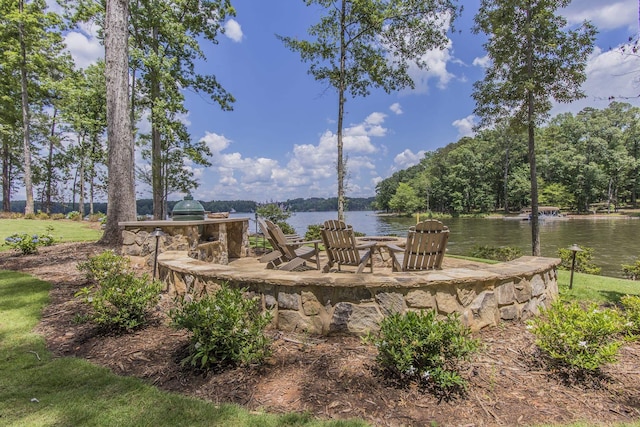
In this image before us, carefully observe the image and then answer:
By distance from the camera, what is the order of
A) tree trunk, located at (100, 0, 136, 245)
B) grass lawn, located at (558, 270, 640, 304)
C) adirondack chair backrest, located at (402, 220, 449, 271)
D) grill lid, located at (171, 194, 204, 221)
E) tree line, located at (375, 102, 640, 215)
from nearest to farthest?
1. adirondack chair backrest, located at (402, 220, 449, 271)
2. grass lawn, located at (558, 270, 640, 304)
3. tree trunk, located at (100, 0, 136, 245)
4. grill lid, located at (171, 194, 204, 221)
5. tree line, located at (375, 102, 640, 215)

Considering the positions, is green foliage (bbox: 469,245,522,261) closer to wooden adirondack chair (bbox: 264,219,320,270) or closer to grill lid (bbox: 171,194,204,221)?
wooden adirondack chair (bbox: 264,219,320,270)

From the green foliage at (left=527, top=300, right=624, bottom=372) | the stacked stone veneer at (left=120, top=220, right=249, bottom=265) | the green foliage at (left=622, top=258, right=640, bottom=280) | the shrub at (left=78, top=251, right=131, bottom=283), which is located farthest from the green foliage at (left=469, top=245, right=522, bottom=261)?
the shrub at (left=78, top=251, right=131, bottom=283)

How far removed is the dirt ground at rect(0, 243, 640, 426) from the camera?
69.7 inches

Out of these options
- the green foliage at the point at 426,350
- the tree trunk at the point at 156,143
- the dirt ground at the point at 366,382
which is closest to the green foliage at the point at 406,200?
the tree trunk at the point at 156,143

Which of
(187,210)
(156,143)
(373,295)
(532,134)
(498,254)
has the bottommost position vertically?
(498,254)

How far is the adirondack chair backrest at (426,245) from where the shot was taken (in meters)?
3.72

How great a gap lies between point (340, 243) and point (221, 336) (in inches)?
92.2

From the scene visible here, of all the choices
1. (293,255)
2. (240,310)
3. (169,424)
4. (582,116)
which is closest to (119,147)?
(293,255)

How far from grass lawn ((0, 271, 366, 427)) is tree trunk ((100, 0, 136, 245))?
378cm

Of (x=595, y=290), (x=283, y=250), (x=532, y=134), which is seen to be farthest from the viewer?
(x=532, y=134)

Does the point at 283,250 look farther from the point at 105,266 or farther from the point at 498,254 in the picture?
the point at 498,254

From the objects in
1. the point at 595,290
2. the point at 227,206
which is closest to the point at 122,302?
the point at 595,290

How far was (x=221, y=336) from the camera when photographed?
2.09 meters

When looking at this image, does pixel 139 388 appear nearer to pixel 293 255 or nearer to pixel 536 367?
pixel 536 367
